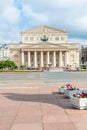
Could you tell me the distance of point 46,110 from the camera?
1157 cm

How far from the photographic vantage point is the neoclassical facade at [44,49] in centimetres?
13338

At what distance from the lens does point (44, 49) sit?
132375mm

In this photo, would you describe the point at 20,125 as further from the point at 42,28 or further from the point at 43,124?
the point at 42,28

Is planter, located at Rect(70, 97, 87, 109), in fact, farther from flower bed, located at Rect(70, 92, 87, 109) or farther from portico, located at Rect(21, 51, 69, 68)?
portico, located at Rect(21, 51, 69, 68)

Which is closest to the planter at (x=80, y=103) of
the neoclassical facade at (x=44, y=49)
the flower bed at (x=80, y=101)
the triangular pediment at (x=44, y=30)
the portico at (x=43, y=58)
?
the flower bed at (x=80, y=101)

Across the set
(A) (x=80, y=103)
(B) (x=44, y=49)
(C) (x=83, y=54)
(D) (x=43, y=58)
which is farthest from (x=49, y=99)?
(C) (x=83, y=54)

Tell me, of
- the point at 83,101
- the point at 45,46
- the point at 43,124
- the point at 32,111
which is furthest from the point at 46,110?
the point at 45,46

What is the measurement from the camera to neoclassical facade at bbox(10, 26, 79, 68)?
133375mm

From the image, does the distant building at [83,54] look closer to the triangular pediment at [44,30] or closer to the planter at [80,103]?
the triangular pediment at [44,30]

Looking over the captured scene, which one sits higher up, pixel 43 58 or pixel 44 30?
pixel 44 30

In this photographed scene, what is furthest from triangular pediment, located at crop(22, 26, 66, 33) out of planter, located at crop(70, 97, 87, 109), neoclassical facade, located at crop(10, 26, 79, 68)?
planter, located at crop(70, 97, 87, 109)

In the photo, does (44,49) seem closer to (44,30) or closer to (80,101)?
(44,30)

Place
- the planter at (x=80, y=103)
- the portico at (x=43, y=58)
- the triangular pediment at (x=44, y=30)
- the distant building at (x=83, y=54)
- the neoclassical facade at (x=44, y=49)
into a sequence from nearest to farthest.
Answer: the planter at (x=80, y=103) → the neoclassical facade at (x=44, y=49) → the portico at (x=43, y=58) → the triangular pediment at (x=44, y=30) → the distant building at (x=83, y=54)

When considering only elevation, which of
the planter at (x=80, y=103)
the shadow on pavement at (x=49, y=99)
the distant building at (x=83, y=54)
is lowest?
the shadow on pavement at (x=49, y=99)
